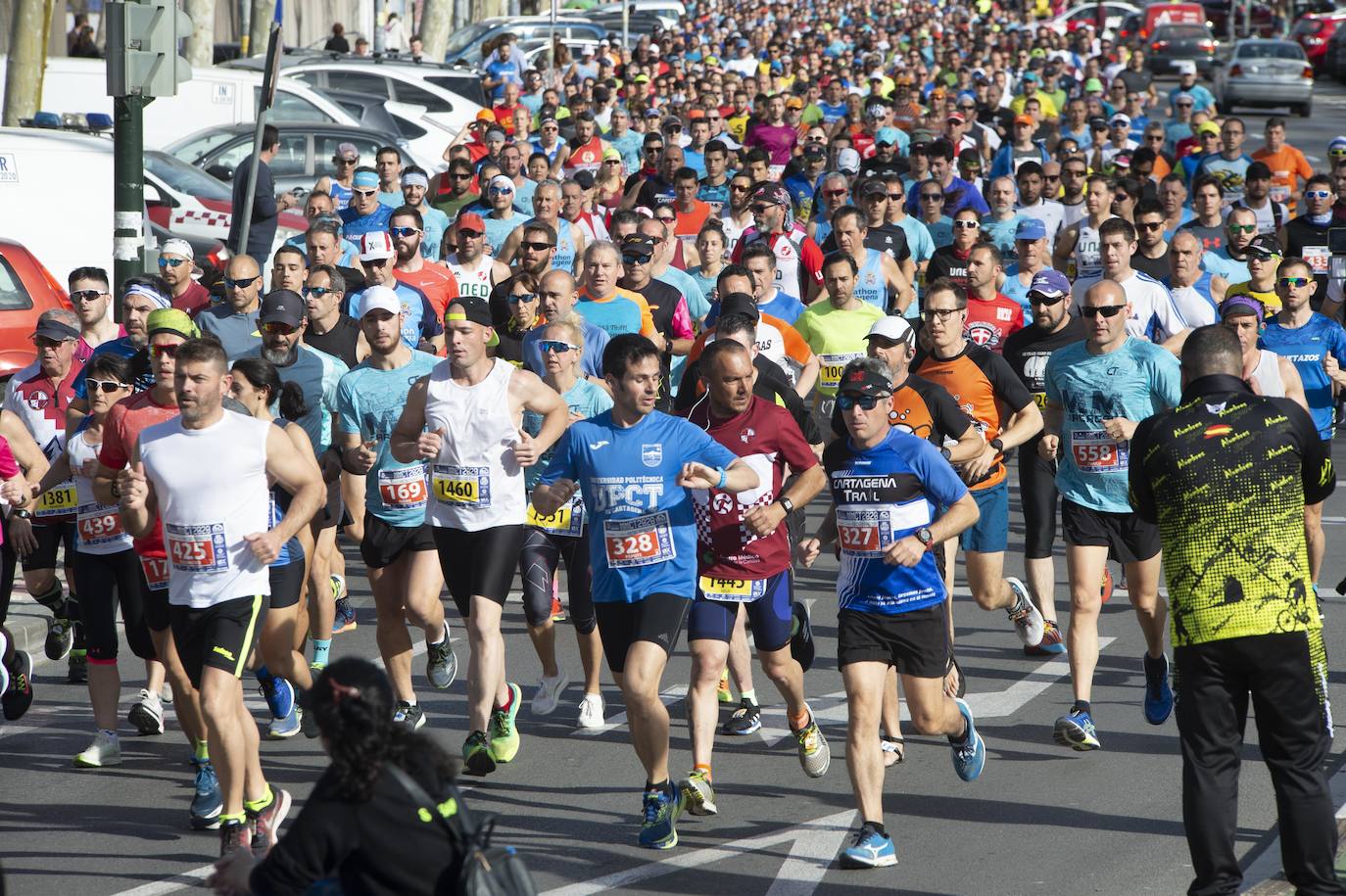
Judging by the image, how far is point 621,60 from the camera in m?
37.7

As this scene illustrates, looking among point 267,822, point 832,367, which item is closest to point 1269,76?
point 832,367

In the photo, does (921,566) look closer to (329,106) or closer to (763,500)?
(763,500)

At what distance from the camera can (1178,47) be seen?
5581cm

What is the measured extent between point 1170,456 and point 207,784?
11.9 feet

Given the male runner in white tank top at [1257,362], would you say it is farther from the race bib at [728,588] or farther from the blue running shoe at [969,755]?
the race bib at [728,588]

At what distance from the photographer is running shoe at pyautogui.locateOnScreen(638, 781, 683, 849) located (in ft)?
23.0

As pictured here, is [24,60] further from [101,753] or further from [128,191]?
[101,753]

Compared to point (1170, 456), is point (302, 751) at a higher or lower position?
lower

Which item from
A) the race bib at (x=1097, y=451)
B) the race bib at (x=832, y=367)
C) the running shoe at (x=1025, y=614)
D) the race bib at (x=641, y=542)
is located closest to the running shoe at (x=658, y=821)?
the race bib at (x=641, y=542)

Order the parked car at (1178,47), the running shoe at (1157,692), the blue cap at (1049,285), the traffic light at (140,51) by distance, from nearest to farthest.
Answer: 1. the running shoe at (1157,692)
2. the blue cap at (1049,285)
3. the traffic light at (140,51)
4. the parked car at (1178,47)

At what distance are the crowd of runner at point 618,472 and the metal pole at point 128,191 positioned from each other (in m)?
0.66

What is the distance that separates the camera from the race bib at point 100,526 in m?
8.15

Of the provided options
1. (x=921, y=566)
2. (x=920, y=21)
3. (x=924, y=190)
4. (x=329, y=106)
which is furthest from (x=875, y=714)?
(x=920, y=21)

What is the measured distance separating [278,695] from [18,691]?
3.90 feet
